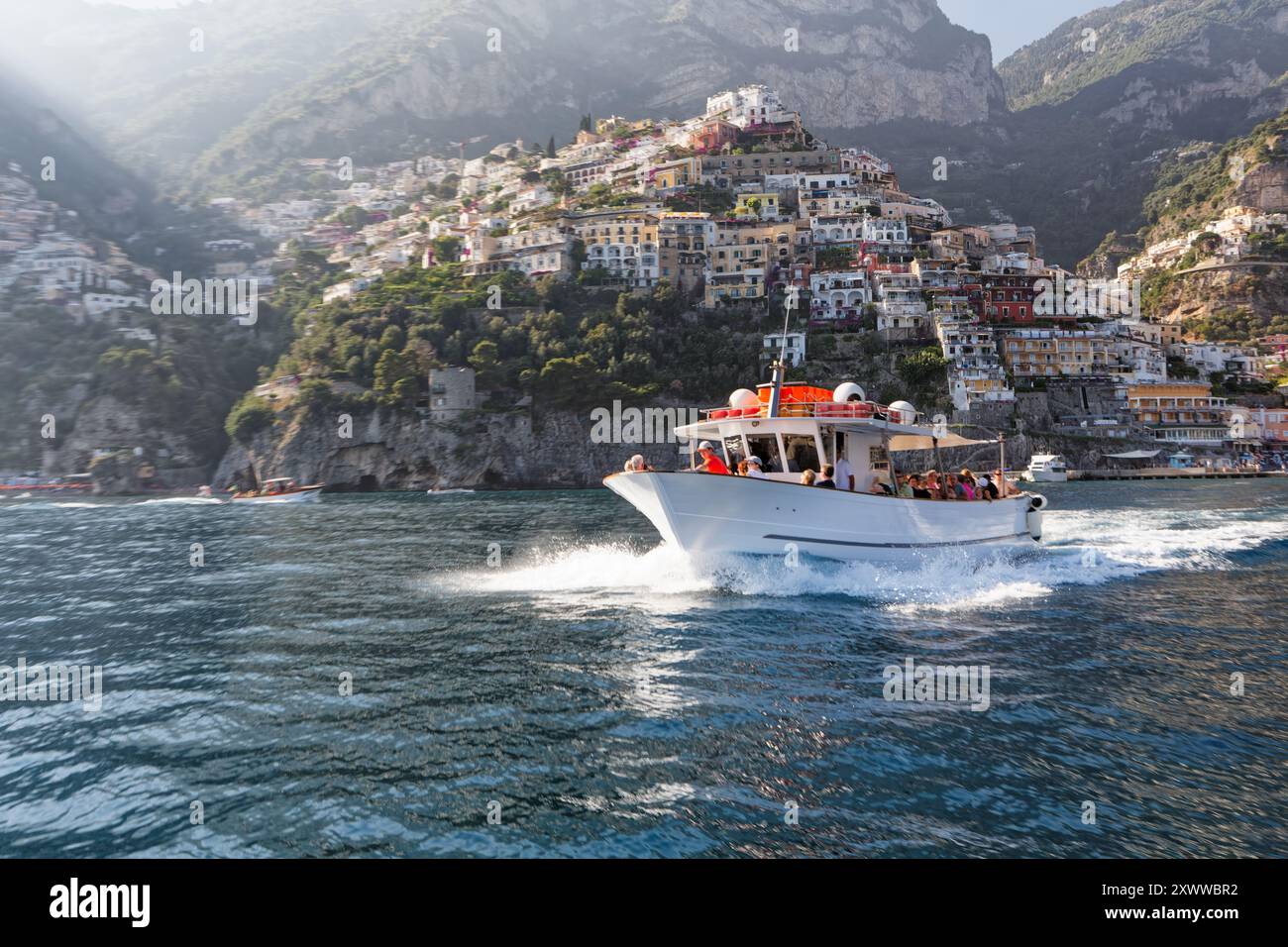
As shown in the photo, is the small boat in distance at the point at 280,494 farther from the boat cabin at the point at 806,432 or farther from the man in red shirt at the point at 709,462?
the boat cabin at the point at 806,432

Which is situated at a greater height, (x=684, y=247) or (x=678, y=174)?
(x=678, y=174)

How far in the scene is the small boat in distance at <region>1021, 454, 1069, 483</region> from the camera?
75312 mm

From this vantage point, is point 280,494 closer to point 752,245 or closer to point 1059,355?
point 752,245

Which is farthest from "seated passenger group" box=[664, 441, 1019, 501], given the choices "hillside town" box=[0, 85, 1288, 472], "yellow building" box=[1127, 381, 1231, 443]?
"yellow building" box=[1127, 381, 1231, 443]

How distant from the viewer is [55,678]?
36.3 feet

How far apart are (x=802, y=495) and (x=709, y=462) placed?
2.86m

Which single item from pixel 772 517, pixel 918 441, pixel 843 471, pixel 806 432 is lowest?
pixel 772 517

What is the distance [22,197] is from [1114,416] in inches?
6472

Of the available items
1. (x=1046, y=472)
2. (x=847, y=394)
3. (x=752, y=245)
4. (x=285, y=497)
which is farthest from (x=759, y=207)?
(x=847, y=394)

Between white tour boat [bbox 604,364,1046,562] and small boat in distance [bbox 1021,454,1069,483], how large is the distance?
62.0 m

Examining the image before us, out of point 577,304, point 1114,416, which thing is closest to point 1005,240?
point 1114,416

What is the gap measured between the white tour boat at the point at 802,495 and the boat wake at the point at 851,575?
45cm

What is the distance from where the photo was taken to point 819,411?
1766cm

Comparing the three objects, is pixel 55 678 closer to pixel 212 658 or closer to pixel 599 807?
pixel 212 658
